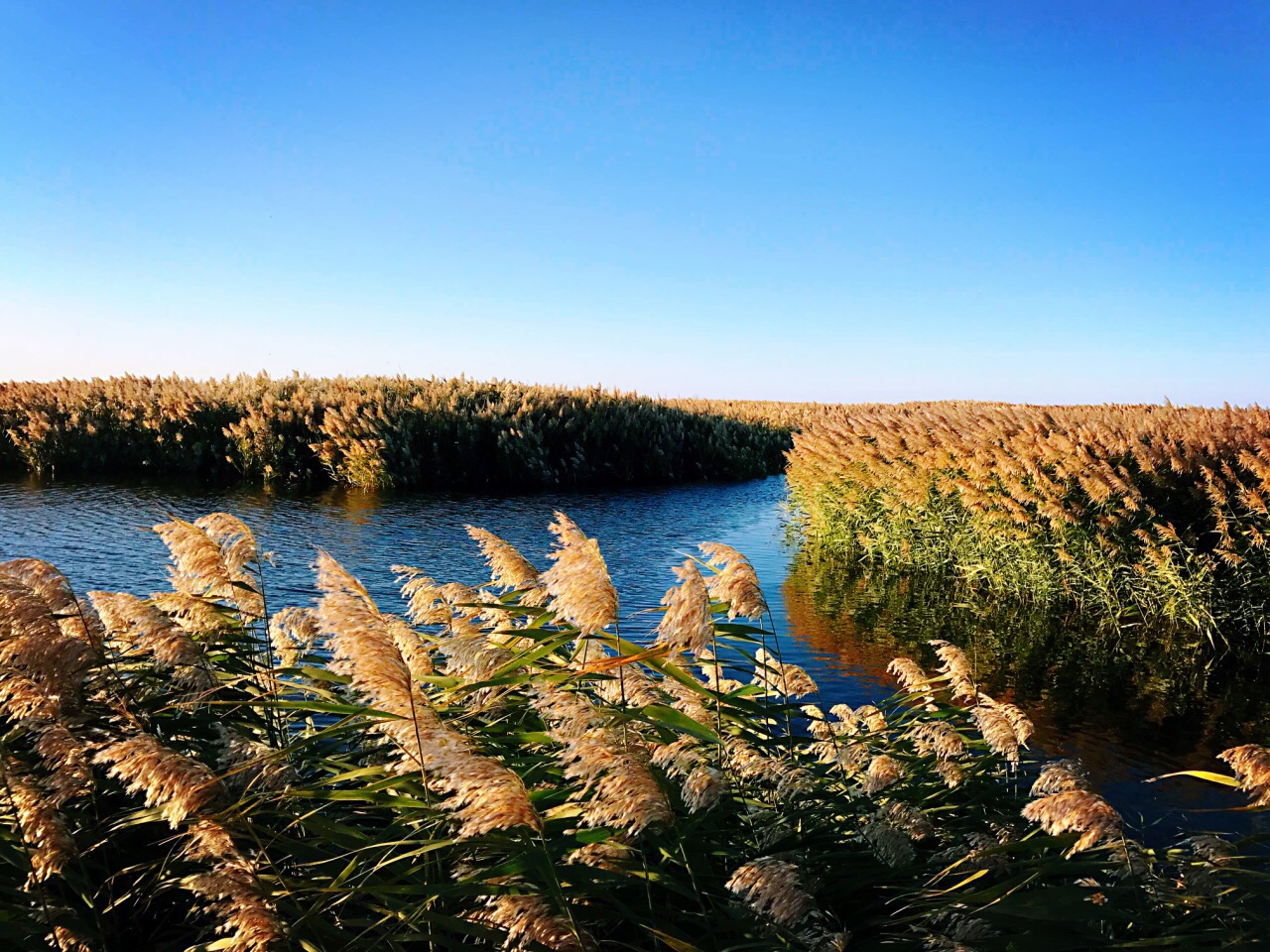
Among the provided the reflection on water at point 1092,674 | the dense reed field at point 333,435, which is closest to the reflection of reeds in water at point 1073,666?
the reflection on water at point 1092,674

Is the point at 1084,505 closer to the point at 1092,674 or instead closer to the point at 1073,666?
the point at 1073,666

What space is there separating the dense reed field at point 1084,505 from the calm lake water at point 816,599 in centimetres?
64

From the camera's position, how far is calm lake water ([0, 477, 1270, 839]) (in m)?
7.69

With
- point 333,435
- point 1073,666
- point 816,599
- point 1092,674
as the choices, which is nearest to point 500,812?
point 1092,674

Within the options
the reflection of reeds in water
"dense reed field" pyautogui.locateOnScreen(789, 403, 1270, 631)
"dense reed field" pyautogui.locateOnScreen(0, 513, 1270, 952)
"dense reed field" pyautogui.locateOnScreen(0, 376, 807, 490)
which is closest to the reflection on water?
the reflection of reeds in water

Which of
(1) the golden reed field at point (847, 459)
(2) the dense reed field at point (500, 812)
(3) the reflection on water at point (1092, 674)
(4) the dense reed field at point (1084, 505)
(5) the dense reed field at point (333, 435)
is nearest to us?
(2) the dense reed field at point (500, 812)

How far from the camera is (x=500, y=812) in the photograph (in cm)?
212

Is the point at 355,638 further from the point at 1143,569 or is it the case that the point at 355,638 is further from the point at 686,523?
the point at 686,523

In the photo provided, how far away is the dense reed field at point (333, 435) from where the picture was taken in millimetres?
24016

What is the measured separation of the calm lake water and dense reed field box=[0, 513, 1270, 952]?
1.54m

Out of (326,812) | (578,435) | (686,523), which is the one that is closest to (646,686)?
(326,812)

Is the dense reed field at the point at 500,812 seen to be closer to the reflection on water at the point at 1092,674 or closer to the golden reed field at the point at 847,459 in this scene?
the reflection on water at the point at 1092,674

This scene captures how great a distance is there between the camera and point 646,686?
10.9 ft

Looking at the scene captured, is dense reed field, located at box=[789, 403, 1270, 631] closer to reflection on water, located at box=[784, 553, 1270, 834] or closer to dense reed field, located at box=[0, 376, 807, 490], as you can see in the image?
reflection on water, located at box=[784, 553, 1270, 834]
